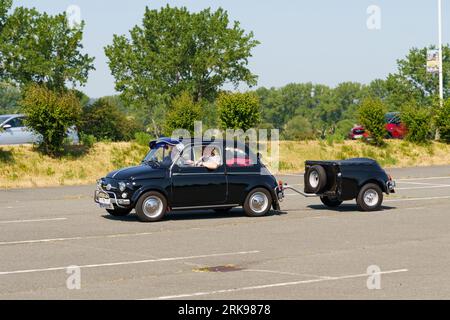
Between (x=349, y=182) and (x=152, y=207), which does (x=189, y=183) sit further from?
(x=349, y=182)

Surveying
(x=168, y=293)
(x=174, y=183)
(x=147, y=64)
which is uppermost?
(x=147, y=64)

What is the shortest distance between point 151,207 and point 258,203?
Result: 266cm

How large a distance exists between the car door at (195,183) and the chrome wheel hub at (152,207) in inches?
12.4

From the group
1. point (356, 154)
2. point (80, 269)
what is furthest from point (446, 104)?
point (80, 269)

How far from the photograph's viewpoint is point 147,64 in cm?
7444

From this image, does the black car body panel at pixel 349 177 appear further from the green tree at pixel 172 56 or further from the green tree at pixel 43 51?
the green tree at pixel 172 56

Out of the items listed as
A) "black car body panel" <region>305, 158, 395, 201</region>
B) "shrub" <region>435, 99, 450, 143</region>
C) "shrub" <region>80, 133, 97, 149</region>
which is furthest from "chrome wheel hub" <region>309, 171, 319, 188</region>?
"shrub" <region>435, 99, 450, 143</region>

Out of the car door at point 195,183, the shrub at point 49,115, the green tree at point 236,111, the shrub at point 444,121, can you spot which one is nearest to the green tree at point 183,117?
the green tree at point 236,111

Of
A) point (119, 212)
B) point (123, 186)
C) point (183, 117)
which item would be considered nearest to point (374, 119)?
point (183, 117)

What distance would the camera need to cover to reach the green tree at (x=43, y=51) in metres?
56.0

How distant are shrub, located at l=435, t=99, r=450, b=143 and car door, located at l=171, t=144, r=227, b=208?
28003mm

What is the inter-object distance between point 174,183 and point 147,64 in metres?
57.6

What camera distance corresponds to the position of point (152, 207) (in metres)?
18.0
